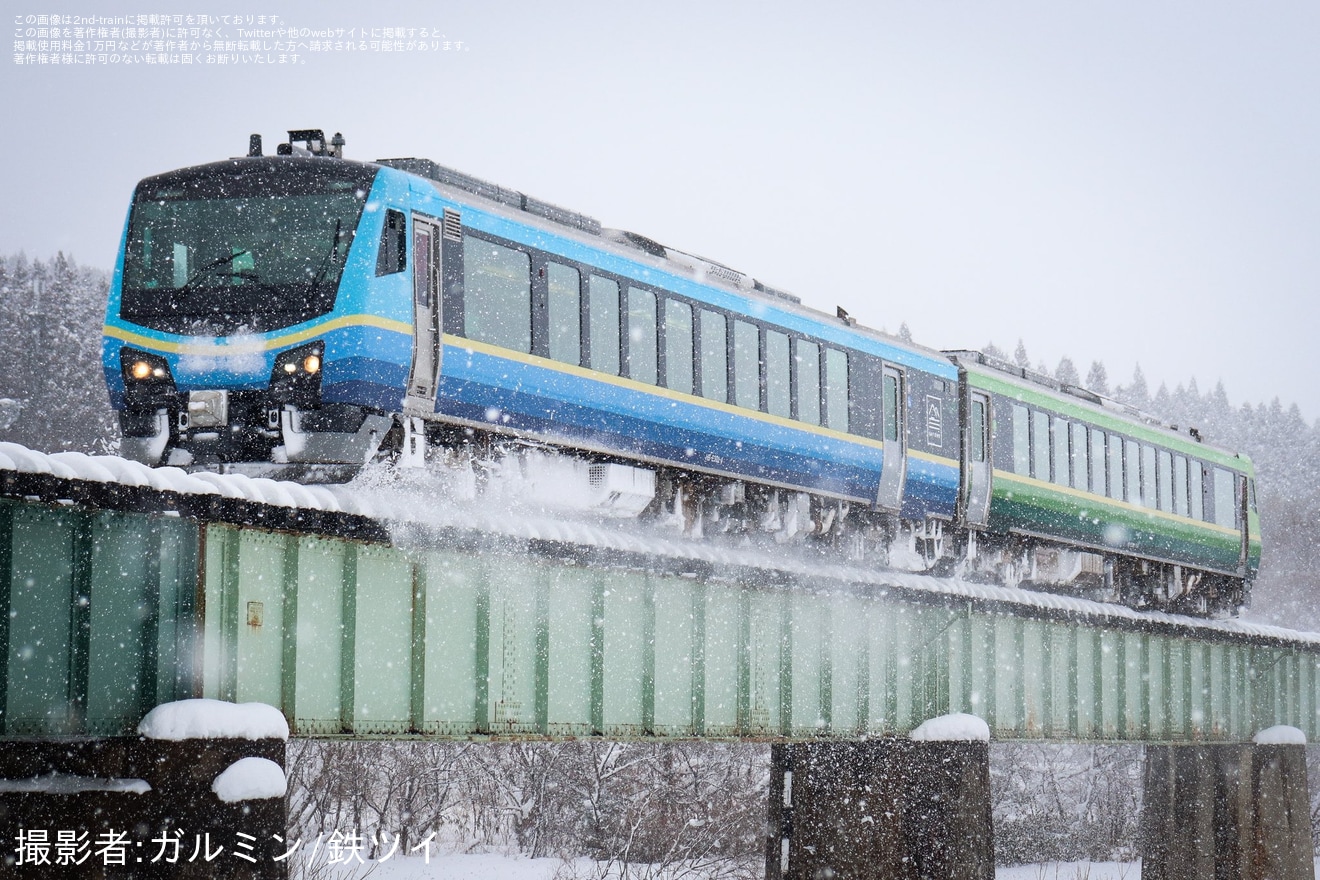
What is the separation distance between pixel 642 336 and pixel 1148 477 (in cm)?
1578

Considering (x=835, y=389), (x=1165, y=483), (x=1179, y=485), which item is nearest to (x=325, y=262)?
(x=835, y=389)

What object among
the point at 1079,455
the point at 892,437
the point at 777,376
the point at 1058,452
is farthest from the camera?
the point at 1079,455

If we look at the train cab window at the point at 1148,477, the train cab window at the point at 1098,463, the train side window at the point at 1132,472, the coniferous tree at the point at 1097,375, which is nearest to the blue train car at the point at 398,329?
the train cab window at the point at 1098,463

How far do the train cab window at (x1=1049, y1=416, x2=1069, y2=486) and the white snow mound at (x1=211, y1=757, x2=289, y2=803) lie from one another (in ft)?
60.1

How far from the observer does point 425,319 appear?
15.6 m

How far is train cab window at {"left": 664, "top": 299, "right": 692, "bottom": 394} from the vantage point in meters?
19.0

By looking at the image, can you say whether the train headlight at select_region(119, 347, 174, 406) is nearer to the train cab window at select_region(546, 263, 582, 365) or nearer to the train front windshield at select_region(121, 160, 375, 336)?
the train front windshield at select_region(121, 160, 375, 336)

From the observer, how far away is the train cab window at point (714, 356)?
776 inches

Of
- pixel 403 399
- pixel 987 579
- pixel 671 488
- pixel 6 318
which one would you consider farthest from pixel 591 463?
pixel 6 318

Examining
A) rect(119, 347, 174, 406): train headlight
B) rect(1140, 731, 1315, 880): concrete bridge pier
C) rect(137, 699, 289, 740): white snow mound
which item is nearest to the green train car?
rect(1140, 731, 1315, 880): concrete bridge pier

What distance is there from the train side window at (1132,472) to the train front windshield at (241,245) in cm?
1884

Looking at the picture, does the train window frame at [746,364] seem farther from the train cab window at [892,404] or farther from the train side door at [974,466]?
the train side door at [974,466]

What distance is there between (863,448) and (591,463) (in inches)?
236

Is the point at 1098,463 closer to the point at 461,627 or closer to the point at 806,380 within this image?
the point at 806,380
